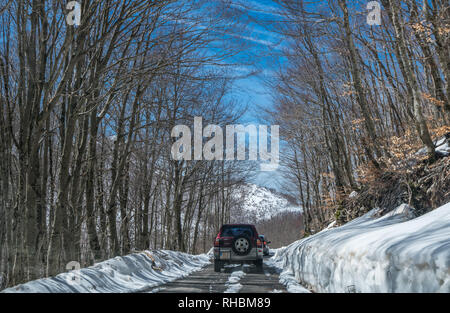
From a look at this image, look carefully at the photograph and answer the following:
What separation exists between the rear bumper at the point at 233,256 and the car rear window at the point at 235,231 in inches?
27.4

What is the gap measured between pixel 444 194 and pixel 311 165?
2216 cm

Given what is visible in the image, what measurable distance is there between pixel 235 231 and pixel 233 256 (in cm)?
131

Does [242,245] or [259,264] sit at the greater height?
[242,245]

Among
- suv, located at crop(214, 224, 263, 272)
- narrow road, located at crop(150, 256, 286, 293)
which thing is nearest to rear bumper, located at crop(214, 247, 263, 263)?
suv, located at crop(214, 224, 263, 272)

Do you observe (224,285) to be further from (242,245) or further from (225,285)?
(242,245)

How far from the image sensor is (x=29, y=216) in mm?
6766

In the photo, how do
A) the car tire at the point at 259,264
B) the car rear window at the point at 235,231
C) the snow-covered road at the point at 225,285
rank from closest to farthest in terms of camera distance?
Result: the snow-covered road at the point at 225,285 → the car tire at the point at 259,264 → the car rear window at the point at 235,231

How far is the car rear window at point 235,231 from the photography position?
14.1 metres

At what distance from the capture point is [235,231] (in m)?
14.5

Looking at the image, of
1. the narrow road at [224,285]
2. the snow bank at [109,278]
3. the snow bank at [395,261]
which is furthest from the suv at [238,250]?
the snow bank at [395,261]

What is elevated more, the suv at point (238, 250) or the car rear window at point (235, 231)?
the car rear window at point (235, 231)

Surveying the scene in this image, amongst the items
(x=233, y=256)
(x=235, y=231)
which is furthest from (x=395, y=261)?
(x=235, y=231)

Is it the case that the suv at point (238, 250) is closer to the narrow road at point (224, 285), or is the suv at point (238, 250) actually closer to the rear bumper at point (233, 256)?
the rear bumper at point (233, 256)

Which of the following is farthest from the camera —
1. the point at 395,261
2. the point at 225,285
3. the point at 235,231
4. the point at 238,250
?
the point at 235,231
